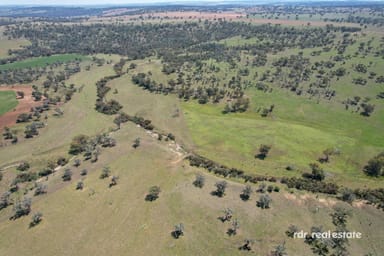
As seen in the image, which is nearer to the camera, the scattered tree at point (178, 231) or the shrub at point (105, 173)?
the scattered tree at point (178, 231)

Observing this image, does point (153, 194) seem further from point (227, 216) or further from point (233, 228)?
point (233, 228)

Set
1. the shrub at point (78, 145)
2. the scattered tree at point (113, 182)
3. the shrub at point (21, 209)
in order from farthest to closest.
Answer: the shrub at point (78, 145), the scattered tree at point (113, 182), the shrub at point (21, 209)

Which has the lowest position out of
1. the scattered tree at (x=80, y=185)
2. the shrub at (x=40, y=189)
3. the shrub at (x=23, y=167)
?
the shrub at (x=23, y=167)

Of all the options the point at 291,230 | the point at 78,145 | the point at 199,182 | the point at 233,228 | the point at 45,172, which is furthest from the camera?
the point at 78,145

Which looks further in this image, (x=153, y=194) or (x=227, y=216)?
(x=153, y=194)

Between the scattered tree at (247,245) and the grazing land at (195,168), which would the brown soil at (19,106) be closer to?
the grazing land at (195,168)

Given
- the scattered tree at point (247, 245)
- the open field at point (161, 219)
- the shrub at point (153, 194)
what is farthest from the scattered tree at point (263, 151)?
the scattered tree at point (247, 245)

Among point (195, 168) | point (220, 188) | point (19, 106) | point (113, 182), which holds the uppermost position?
point (220, 188)

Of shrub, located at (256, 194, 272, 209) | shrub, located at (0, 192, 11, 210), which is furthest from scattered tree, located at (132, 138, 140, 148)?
shrub, located at (256, 194, 272, 209)

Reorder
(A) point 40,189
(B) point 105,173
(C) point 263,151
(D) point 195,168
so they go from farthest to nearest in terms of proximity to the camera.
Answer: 1. (C) point 263,151
2. (D) point 195,168
3. (B) point 105,173
4. (A) point 40,189

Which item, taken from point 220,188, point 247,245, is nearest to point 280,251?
point 247,245
